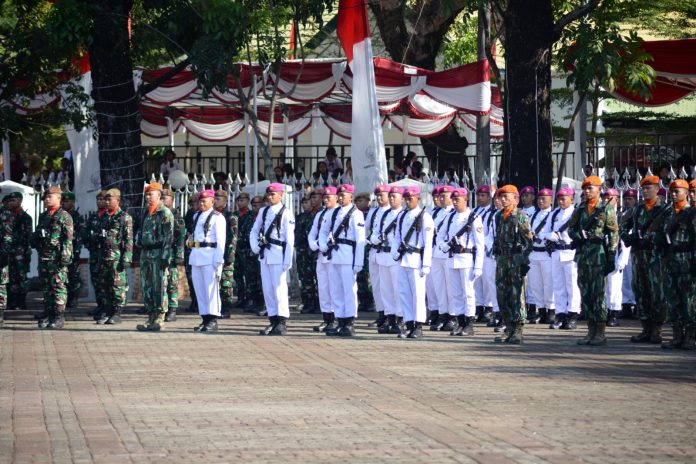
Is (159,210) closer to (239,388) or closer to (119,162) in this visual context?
(119,162)

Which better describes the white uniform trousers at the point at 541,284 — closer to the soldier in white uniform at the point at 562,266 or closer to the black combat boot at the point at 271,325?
the soldier in white uniform at the point at 562,266

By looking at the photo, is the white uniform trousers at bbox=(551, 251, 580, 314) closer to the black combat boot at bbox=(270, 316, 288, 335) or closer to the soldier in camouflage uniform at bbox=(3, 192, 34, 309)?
the black combat boot at bbox=(270, 316, 288, 335)

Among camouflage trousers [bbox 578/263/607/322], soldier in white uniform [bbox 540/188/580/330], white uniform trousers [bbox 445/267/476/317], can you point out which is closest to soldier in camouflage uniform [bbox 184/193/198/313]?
white uniform trousers [bbox 445/267/476/317]

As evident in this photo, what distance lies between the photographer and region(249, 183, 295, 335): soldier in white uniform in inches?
659

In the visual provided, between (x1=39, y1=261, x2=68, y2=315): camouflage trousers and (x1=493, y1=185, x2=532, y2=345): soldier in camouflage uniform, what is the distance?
623cm

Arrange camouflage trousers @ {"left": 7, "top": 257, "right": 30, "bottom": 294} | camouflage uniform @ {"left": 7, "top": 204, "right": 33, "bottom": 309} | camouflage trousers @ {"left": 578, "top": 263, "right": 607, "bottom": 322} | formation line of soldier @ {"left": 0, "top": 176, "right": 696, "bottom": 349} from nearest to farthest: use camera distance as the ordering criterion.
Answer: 1. camouflage trousers @ {"left": 578, "top": 263, "right": 607, "bottom": 322}
2. formation line of soldier @ {"left": 0, "top": 176, "right": 696, "bottom": 349}
3. camouflage uniform @ {"left": 7, "top": 204, "right": 33, "bottom": 309}
4. camouflage trousers @ {"left": 7, "top": 257, "right": 30, "bottom": 294}

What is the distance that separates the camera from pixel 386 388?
38.1 ft

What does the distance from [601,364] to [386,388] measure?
2988mm

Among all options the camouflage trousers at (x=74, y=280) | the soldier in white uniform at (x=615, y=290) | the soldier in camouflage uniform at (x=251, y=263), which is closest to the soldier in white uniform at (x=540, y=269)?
the soldier in white uniform at (x=615, y=290)

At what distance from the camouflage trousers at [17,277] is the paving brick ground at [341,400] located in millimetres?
4237

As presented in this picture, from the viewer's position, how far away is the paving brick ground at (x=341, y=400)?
8.70 meters

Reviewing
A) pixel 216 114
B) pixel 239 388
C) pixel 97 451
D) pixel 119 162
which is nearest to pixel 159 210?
pixel 119 162

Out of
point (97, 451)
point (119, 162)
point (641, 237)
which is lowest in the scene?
point (97, 451)

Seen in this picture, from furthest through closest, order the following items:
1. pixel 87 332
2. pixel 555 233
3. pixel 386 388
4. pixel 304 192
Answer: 1. pixel 304 192
2. pixel 555 233
3. pixel 87 332
4. pixel 386 388
